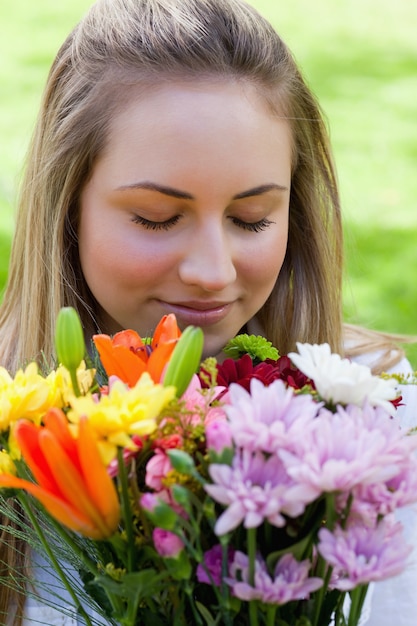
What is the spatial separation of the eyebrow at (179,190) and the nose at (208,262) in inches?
1.9

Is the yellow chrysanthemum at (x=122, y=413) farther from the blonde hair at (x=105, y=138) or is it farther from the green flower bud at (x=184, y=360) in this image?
the blonde hair at (x=105, y=138)

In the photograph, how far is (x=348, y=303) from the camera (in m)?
3.55

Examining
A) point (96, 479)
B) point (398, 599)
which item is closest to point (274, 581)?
point (96, 479)

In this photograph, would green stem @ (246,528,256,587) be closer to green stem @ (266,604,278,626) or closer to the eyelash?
green stem @ (266,604,278,626)

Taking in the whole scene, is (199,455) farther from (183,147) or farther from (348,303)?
(348,303)

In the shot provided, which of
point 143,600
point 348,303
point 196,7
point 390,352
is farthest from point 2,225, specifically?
point 143,600

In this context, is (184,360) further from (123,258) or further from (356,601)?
(123,258)

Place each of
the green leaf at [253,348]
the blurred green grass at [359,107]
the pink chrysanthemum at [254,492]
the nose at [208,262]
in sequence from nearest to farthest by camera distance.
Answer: the pink chrysanthemum at [254,492]
the green leaf at [253,348]
the nose at [208,262]
the blurred green grass at [359,107]

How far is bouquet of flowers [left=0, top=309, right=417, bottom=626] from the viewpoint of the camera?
2.51 feet

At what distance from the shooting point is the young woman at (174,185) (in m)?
1.33

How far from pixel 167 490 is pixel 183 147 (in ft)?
2.00

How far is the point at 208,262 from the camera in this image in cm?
130

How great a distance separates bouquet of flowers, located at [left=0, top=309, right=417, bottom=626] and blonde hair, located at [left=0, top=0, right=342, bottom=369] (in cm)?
66

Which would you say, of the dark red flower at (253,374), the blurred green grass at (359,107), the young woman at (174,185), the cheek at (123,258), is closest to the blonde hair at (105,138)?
the young woman at (174,185)
